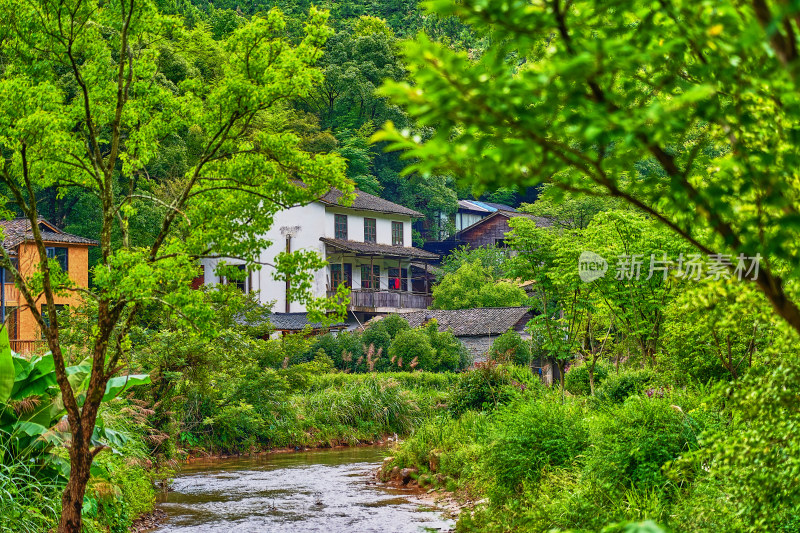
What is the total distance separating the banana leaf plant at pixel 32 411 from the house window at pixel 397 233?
136 feet

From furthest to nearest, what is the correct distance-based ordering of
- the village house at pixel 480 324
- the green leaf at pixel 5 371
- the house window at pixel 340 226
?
the house window at pixel 340 226 < the village house at pixel 480 324 < the green leaf at pixel 5 371

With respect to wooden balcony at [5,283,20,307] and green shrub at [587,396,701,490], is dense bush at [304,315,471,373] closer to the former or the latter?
wooden balcony at [5,283,20,307]

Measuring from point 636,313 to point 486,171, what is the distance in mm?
12192

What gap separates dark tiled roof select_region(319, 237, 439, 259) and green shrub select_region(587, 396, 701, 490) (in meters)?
36.3

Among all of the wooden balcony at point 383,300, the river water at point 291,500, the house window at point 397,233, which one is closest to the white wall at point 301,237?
the house window at point 397,233

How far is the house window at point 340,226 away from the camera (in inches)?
1855

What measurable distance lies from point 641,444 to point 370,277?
4096 cm

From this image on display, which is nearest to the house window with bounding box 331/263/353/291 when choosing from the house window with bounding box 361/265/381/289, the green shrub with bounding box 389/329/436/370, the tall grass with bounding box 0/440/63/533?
the house window with bounding box 361/265/381/289

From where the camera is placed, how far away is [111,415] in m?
11.9

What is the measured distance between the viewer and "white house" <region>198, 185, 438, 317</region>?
148ft

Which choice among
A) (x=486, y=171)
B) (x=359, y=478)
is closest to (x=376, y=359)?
(x=359, y=478)

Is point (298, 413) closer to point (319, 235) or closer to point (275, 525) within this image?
point (275, 525)

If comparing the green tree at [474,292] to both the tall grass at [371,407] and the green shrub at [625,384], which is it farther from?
the green shrub at [625,384]

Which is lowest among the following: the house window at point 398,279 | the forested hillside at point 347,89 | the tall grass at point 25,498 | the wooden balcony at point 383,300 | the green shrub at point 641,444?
the tall grass at point 25,498
